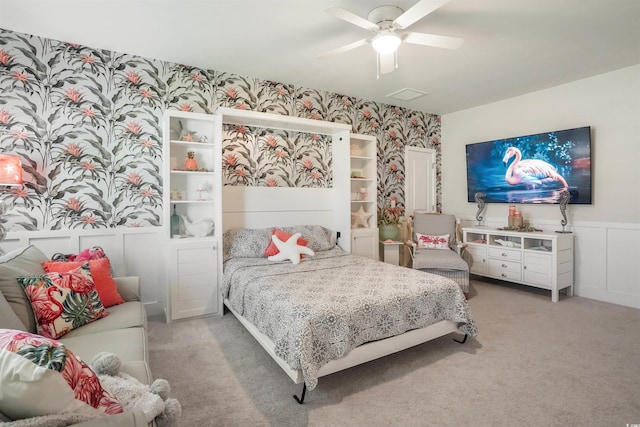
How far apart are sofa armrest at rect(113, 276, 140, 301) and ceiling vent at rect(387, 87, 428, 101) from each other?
3.77 metres

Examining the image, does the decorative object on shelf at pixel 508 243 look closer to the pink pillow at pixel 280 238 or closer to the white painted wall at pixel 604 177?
the white painted wall at pixel 604 177

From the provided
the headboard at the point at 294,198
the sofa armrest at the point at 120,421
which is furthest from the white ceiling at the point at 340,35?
the sofa armrest at the point at 120,421

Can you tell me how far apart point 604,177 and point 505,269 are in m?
1.54

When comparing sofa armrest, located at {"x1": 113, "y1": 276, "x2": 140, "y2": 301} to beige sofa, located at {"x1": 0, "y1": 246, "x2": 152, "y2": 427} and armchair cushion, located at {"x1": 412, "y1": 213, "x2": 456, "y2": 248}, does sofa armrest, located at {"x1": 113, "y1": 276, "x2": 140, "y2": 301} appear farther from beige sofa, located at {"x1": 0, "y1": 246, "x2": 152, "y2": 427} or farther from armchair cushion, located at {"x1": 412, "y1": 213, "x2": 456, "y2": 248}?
armchair cushion, located at {"x1": 412, "y1": 213, "x2": 456, "y2": 248}

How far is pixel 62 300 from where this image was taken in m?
1.92

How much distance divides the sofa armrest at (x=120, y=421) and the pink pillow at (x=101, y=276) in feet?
5.41

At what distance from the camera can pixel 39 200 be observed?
9.87 feet

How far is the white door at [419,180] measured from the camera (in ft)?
17.5

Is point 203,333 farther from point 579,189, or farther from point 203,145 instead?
point 579,189

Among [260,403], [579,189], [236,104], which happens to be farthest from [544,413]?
[236,104]

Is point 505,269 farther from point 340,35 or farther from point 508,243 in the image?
point 340,35

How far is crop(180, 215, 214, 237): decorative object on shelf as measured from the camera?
346cm

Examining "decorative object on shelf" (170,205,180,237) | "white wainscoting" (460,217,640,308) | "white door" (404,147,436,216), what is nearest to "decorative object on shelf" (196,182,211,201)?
"decorative object on shelf" (170,205,180,237)

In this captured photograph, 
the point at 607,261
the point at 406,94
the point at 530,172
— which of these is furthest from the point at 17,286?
the point at 607,261
